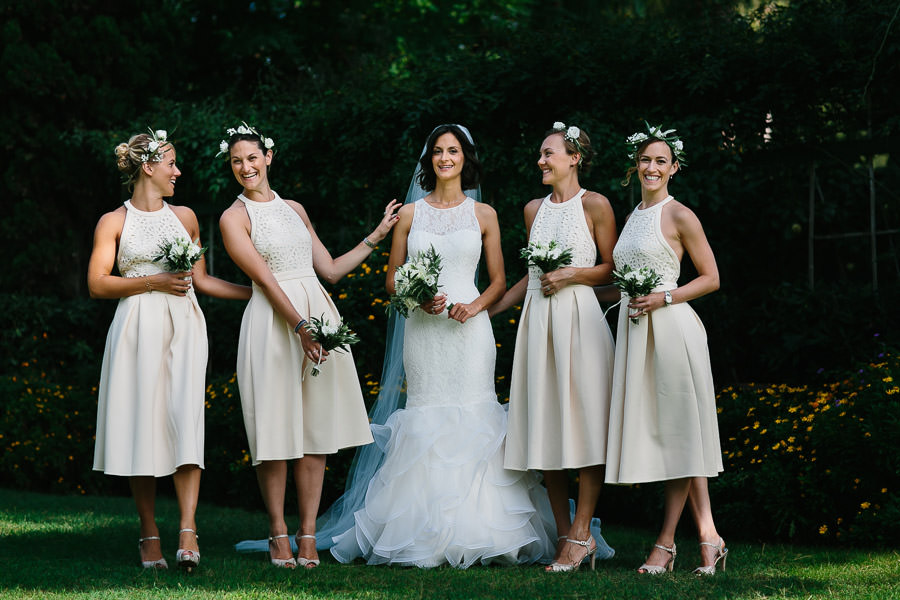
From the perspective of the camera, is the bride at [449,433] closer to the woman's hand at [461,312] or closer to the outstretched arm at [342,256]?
the woman's hand at [461,312]

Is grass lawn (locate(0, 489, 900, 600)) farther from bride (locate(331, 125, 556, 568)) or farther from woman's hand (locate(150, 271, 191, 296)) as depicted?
woman's hand (locate(150, 271, 191, 296))

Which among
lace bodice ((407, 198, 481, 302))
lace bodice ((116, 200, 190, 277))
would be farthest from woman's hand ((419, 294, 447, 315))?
lace bodice ((116, 200, 190, 277))

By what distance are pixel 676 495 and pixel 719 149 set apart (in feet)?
12.7

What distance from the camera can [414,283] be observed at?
572cm

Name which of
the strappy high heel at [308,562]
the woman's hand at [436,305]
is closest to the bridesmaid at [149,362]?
the strappy high heel at [308,562]

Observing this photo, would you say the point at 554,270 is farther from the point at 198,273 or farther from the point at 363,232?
the point at 363,232

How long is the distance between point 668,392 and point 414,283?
5.06 feet

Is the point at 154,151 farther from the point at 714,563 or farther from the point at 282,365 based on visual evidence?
the point at 714,563

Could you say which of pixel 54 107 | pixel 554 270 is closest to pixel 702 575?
pixel 554 270

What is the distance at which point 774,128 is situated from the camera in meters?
8.29

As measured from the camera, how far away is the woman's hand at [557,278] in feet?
18.5

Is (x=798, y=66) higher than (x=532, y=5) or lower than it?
lower

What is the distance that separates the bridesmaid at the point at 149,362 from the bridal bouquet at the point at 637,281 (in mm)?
2358

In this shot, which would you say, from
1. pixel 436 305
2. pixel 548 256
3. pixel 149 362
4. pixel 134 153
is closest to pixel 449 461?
pixel 436 305
